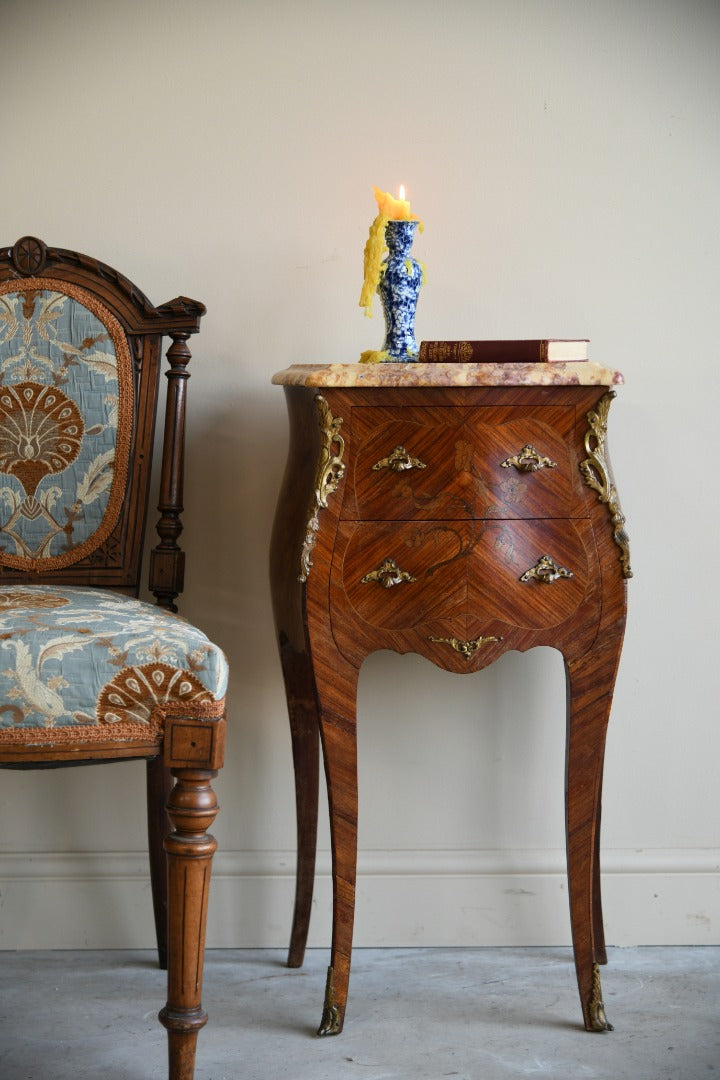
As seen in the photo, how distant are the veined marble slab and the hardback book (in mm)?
56

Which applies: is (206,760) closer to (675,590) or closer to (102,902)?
(102,902)

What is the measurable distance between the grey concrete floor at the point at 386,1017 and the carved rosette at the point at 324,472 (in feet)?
2.15

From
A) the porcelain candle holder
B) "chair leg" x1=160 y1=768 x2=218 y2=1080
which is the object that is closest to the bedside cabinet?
the porcelain candle holder

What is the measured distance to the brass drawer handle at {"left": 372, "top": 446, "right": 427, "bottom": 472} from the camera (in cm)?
146

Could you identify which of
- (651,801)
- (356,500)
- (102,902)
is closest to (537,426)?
(356,500)

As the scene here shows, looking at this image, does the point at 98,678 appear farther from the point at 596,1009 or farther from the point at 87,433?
the point at 596,1009

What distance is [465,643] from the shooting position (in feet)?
4.84

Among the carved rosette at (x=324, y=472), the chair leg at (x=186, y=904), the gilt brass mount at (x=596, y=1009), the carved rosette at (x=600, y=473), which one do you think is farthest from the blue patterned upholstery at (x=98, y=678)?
the gilt brass mount at (x=596, y=1009)

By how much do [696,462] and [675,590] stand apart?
228 mm

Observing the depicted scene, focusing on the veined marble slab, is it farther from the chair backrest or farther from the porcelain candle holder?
the chair backrest

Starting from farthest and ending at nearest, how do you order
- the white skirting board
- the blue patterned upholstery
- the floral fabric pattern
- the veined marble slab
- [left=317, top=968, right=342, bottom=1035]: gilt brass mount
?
the white skirting board
the floral fabric pattern
[left=317, top=968, right=342, bottom=1035]: gilt brass mount
the veined marble slab
the blue patterned upholstery

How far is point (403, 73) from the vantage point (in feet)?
6.16

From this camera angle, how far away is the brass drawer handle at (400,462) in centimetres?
146

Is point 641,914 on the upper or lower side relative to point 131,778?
lower
